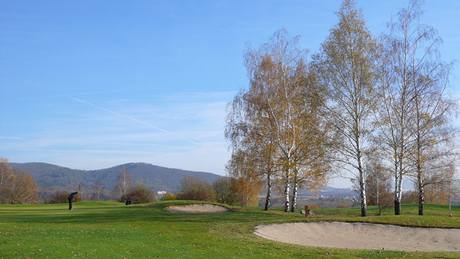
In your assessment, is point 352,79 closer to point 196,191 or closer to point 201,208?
point 201,208

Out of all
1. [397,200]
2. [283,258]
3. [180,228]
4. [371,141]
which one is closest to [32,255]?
[283,258]

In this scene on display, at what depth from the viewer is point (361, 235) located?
27.9 metres

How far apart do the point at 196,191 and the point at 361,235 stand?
53.0 meters

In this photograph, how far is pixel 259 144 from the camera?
4144 centimetres

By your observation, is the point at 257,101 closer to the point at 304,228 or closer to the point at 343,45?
the point at 343,45

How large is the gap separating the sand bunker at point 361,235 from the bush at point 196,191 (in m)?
48.9

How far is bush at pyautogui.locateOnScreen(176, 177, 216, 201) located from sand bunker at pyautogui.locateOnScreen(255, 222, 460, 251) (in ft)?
160

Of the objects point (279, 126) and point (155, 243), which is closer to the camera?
point (155, 243)

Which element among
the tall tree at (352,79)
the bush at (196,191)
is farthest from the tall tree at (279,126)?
the bush at (196,191)

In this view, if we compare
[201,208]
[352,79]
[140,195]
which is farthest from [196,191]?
[352,79]

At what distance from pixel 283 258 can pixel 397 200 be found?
20538 mm

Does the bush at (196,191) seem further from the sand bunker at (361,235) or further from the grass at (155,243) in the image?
the grass at (155,243)

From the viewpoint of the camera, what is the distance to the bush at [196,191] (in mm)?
77375

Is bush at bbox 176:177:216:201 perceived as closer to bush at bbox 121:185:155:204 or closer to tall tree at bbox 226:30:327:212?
bush at bbox 121:185:155:204
